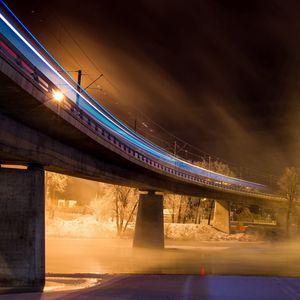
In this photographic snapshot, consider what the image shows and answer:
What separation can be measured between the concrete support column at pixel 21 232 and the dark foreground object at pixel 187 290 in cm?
242

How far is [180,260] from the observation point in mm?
43469

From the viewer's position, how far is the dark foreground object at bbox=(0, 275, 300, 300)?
1961 centimetres

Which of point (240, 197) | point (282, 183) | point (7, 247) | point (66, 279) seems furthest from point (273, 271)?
point (282, 183)

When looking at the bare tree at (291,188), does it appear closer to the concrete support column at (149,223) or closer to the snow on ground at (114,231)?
the snow on ground at (114,231)

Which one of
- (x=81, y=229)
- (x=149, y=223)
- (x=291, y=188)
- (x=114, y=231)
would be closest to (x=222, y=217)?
(x=291, y=188)

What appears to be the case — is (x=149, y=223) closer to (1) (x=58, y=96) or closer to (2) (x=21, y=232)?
(2) (x=21, y=232)

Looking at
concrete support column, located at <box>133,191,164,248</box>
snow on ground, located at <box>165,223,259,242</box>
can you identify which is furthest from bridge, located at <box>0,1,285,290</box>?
snow on ground, located at <box>165,223,259,242</box>

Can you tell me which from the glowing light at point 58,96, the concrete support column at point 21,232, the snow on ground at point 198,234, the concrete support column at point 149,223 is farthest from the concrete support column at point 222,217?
the glowing light at point 58,96

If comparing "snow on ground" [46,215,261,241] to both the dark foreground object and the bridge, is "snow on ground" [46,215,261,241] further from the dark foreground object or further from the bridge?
the dark foreground object

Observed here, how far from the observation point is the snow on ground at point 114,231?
74.4 m

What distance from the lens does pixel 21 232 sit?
2250 cm

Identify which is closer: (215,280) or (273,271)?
(215,280)

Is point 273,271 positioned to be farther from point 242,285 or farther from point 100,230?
point 100,230

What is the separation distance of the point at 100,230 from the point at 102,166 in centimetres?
4202
